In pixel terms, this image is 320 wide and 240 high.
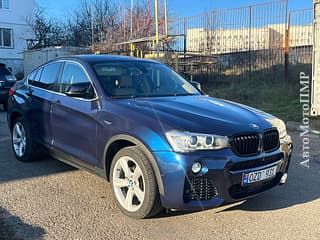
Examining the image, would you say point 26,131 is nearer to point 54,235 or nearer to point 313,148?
point 54,235

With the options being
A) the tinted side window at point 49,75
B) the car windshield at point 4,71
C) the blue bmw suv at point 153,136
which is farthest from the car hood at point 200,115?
the car windshield at point 4,71

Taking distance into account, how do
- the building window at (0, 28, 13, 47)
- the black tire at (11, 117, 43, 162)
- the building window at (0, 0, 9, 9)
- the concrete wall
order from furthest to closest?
1. the building window at (0, 0, 9, 9)
2. the building window at (0, 28, 13, 47)
3. the concrete wall
4. the black tire at (11, 117, 43, 162)

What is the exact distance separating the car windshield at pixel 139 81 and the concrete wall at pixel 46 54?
15.4 metres

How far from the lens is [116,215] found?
3924 millimetres

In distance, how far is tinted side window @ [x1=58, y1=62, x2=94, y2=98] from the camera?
4492mm

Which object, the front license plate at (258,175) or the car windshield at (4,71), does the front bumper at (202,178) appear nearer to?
the front license plate at (258,175)

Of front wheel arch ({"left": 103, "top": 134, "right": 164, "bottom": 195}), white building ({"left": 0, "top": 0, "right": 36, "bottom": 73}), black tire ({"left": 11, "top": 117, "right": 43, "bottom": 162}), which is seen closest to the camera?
front wheel arch ({"left": 103, "top": 134, "right": 164, "bottom": 195})

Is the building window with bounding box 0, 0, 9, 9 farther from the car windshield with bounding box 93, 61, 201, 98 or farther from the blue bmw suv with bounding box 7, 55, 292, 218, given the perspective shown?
the car windshield with bounding box 93, 61, 201, 98

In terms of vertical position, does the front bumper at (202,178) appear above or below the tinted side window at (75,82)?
below

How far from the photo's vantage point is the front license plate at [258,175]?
359 cm

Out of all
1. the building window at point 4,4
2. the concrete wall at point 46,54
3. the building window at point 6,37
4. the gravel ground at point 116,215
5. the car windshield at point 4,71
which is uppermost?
the building window at point 4,4

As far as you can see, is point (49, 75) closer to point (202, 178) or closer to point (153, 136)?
point (153, 136)

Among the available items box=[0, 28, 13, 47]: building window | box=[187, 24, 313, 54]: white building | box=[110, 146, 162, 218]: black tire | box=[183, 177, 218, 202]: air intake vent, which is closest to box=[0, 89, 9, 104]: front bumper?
box=[187, 24, 313, 54]: white building

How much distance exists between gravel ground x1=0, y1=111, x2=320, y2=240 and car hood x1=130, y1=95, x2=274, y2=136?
926 mm
